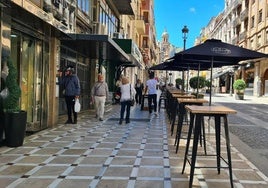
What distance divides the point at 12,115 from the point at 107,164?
2.40 m

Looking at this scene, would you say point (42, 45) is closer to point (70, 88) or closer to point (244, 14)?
point (70, 88)

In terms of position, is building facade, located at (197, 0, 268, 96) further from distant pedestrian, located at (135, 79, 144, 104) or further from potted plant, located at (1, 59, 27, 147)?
potted plant, located at (1, 59, 27, 147)

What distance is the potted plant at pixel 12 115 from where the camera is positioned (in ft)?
26.8

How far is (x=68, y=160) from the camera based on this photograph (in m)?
7.23

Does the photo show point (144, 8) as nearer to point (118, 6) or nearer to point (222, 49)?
point (118, 6)

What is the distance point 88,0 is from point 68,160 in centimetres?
1162

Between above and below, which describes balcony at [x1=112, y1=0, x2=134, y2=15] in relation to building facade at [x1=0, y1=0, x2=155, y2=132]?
above

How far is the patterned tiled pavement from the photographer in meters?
5.85

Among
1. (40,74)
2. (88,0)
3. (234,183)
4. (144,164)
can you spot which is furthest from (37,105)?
(88,0)

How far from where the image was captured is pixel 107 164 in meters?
6.96

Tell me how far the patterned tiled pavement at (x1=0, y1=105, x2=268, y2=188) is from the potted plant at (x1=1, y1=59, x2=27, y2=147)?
0.23 meters

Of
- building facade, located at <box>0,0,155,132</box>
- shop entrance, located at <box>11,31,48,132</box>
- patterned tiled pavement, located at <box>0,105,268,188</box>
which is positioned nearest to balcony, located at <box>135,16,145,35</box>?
building facade, located at <box>0,0,155,132</box>

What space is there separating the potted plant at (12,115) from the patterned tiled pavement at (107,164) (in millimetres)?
231

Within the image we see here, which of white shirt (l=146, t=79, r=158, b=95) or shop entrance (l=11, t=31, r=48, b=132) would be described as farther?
white shirt (l=146, t=79, r=158, b=95)
